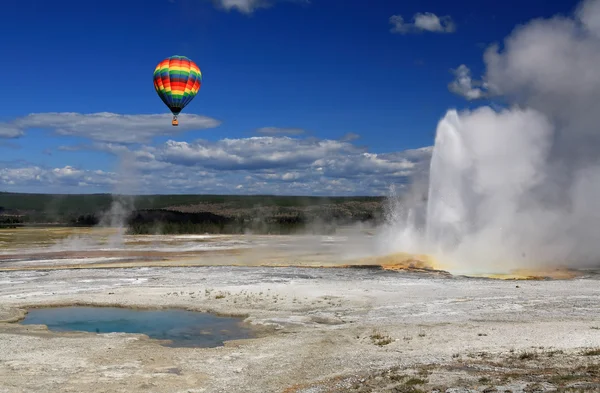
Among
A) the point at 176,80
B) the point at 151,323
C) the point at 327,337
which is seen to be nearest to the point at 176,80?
the point at 176,80

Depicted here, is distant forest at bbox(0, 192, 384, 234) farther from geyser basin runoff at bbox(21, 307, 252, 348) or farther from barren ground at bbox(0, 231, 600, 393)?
geyser basin runoff at bbox(21, 307, 252, 348)

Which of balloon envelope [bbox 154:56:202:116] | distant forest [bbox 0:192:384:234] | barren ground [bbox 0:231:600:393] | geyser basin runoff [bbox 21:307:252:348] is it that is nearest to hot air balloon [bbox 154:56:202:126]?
balloon envelope [bbox 154:56:202:116]

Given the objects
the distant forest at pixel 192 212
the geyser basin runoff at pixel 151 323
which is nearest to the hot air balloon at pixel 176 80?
the geyser basin runoff at pixel 151 323

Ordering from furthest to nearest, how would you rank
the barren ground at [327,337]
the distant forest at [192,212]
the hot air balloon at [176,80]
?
1. the distant forest at [192,212]
2. the hot air balloon at [176,80]
3. the barren ground at [327,337]

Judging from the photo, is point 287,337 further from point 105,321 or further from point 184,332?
point 105,321

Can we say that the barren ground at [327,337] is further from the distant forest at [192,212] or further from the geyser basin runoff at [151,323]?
the distant forest at [192,212]

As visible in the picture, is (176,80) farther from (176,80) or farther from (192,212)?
(192,212)

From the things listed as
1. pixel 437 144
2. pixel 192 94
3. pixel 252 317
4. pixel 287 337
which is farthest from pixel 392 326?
pixel 192 94
